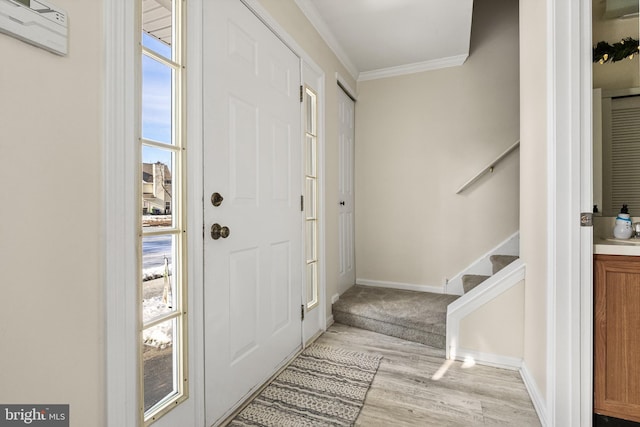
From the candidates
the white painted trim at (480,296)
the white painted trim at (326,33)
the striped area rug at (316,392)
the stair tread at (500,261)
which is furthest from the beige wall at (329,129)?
the stair tread at (500,261)

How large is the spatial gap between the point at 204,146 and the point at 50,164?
0.60m

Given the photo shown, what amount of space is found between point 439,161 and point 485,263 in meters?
1.11

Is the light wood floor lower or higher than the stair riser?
lower

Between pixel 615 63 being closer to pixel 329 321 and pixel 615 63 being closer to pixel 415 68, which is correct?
pixel 415 68

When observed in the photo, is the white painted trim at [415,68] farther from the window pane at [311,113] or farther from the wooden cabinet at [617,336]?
the wooden cabinet at [617,336]

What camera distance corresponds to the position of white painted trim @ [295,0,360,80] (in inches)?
87.3

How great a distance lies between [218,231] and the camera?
1427 mm

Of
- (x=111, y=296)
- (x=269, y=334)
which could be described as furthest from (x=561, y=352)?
(x=111, y=296)

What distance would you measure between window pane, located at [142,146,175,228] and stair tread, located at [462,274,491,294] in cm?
240

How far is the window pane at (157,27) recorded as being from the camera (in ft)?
3.76

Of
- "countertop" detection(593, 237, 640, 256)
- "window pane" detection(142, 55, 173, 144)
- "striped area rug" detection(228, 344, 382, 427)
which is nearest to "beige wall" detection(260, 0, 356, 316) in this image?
"striped area rug" detection(228, 344, 382, 427)

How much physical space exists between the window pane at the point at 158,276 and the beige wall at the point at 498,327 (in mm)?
1878

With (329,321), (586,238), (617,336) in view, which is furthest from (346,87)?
(617,336)

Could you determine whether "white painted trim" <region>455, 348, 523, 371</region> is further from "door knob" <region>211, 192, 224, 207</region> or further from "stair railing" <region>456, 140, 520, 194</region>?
"door knob" <region>211, 192, 224, 207</region>
